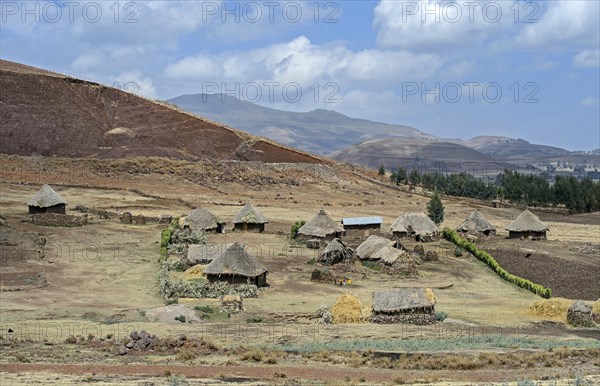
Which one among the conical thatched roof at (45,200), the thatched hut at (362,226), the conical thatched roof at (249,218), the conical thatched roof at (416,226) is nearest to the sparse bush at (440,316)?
the conical thatched roof at (416,226)

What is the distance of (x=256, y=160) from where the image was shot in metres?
93.6

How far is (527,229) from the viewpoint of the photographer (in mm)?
58188

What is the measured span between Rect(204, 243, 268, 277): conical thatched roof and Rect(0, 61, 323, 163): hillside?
4996cm

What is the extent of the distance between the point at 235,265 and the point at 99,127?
55646 mm

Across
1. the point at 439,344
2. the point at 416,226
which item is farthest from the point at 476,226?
the point at 439,344

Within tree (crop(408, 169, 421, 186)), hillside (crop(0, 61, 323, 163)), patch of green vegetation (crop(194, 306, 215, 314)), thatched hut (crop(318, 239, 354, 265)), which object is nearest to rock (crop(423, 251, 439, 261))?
thatched hut (crop(318, 239, 354, 265))

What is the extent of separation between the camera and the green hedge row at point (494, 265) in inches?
1523

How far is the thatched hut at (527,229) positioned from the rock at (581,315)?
27.0 m

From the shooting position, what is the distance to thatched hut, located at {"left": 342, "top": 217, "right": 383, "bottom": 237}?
57.2 meters

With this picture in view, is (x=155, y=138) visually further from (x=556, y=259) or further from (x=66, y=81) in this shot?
(x=556, y=259)

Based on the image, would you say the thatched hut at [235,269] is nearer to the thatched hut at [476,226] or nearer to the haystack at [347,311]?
the haystack at [347,311]

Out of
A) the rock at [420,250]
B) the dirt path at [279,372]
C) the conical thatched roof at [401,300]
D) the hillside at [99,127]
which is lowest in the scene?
the dirt path at [279,372]

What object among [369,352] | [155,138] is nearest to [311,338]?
[369,352]

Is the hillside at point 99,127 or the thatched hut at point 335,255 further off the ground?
the hillside at point 99,127
